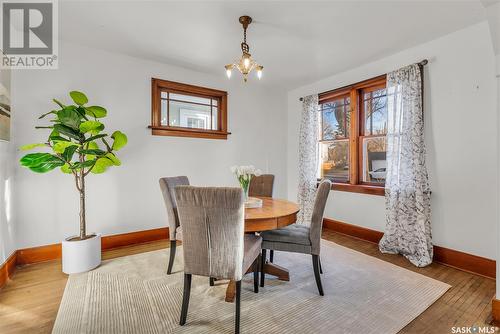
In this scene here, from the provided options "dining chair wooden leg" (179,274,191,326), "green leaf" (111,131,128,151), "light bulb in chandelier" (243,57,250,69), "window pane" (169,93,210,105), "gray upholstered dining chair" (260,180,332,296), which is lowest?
"dining chair wooden leg" (179,274,191,326)

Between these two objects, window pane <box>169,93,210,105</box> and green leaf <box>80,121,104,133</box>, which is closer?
green leaf <box>80,121,104,133</box>

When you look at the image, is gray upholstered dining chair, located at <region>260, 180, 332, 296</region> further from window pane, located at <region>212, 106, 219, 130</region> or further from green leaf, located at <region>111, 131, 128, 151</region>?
window pane, located at <region>212, 106, 219, 130</region>

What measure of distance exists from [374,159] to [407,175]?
68 cm

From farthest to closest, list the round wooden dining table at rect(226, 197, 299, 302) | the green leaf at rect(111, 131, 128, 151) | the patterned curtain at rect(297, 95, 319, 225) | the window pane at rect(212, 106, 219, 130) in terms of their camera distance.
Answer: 1. the patterned curtain at rect(297, 95, 319, 225)
2. the window pane at rect(212, 106, 219, 130)
3. the green leaf at rect(111, 131, 128, 151)
4. the round wooden dining table at rect(226, 197, 299, 302)

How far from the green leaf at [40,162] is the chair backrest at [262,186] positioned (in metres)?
2.15

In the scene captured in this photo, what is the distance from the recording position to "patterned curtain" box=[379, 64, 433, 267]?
2.82 metres

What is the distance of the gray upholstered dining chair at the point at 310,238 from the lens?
211 cm

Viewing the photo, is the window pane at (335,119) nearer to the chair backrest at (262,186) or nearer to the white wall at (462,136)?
the white wall at (462,136)

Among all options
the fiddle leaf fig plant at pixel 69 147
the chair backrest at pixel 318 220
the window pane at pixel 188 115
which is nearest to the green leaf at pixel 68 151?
the fiddle leaf fig plant at pixel 69 147

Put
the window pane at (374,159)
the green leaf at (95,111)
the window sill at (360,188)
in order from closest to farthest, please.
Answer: the green leaf at (95,111), the window sill at (360,188), the window pane at (374,159)

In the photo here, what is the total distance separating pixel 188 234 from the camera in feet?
5.60

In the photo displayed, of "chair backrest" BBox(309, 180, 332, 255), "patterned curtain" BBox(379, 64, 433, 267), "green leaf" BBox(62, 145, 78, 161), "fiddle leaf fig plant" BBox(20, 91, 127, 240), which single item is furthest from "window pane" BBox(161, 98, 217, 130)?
"patterned curtain" BBox(379, 64, 433, 267)

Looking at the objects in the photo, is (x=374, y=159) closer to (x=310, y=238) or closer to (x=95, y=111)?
(x=310, y=238)

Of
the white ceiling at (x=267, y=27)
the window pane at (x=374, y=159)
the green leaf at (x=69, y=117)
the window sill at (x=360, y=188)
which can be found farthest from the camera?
the window pane at (x=374, y=159)
